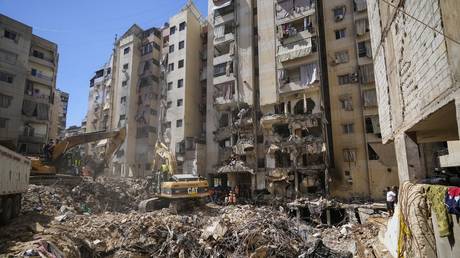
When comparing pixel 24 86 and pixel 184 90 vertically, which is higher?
pixel 184 90

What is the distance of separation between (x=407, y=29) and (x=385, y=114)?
3.93 metres

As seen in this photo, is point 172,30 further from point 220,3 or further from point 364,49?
point 364,49

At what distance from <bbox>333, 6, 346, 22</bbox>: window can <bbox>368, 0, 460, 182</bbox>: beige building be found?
2182 cm

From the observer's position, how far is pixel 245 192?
102 ft

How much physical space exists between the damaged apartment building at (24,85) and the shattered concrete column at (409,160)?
3620 centimetres

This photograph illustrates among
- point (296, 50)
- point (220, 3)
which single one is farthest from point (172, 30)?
point (296, 50)

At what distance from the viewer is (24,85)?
33.8m

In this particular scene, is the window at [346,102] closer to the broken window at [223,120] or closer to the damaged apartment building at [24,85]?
the broken window at [223,120]

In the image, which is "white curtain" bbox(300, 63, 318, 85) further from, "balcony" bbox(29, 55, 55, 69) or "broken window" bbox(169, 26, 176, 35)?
"balcony" bbox(29, 55, 55, 69)

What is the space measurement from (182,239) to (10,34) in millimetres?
37641

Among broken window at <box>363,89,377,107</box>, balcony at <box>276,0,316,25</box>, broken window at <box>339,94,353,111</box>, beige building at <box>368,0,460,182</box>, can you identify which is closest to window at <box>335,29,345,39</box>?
balcony at <box>276,0,316,25</box>

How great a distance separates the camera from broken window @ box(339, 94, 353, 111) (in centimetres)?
2756

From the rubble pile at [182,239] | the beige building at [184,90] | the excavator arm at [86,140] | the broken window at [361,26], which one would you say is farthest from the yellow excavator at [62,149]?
the broken window at [361,26]

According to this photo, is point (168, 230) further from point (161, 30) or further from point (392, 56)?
point (161, 30)
